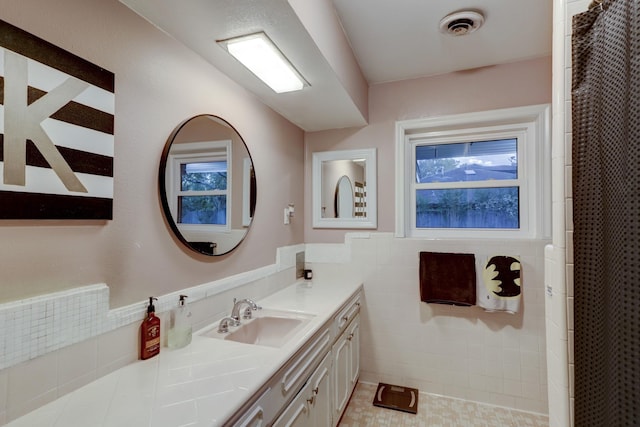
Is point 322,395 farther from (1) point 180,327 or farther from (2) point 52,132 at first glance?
(2) point 52,132

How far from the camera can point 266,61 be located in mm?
1460

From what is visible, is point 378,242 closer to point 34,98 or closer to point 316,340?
point 316,340

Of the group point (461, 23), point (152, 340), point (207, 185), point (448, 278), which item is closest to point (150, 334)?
point (152, 340)

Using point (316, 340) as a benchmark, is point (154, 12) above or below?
above

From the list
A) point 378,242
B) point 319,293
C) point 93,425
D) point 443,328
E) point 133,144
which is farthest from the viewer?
point 378,242

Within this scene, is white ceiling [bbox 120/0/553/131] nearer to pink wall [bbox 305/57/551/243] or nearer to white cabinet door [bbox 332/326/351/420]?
pink wall [bbox 305/57/551/243]

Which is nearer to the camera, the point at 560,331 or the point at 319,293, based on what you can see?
the point at 560,331

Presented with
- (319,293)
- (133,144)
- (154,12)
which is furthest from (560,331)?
(154,12)

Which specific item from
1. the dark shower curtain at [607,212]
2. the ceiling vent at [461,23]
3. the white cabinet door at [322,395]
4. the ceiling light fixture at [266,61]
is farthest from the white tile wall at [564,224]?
the ceiling light fixture at [266,61]

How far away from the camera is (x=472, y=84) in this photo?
7.26 ft

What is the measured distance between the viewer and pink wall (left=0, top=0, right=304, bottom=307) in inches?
32.4

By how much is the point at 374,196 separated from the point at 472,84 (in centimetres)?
113

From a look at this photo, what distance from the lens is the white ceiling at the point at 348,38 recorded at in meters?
1.16

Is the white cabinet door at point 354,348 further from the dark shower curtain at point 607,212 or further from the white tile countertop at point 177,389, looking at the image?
the dark shower curtain at point 607,212
